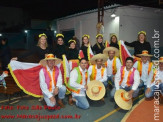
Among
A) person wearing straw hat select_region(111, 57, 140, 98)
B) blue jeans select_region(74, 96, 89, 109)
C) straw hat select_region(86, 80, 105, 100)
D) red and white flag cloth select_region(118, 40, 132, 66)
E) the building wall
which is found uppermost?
the building wall

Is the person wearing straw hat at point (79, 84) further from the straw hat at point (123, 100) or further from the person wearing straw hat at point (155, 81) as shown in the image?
the person wearing straw hat at point (155, 81)

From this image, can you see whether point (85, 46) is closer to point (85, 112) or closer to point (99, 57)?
point (99, 57)

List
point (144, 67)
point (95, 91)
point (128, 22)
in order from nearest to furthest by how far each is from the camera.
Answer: point (95, 91) < point (144, 67) < point (128, 22)

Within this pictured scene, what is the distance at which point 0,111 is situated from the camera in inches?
176

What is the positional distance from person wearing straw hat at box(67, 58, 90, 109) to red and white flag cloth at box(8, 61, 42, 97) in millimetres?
1090

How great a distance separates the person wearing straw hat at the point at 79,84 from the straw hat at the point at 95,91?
0.15m

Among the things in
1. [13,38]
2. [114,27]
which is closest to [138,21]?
[114,27]

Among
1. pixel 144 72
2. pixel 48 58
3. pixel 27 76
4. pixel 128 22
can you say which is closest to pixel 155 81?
pixel 144 72

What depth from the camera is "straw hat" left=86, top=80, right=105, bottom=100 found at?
4.64m

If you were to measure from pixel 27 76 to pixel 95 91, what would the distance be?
6.87 ft

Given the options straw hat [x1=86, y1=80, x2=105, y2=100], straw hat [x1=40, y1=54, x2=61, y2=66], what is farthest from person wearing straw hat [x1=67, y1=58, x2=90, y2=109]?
straw hat [x1=40, y1=54, x2=61, y2=66]

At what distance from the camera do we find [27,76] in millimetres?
5008

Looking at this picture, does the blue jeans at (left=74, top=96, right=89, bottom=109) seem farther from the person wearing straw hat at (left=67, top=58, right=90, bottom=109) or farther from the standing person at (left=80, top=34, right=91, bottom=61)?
the standing person at (left=80, top=34, right=91, bottom=61)

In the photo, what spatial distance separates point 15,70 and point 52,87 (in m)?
1.25
